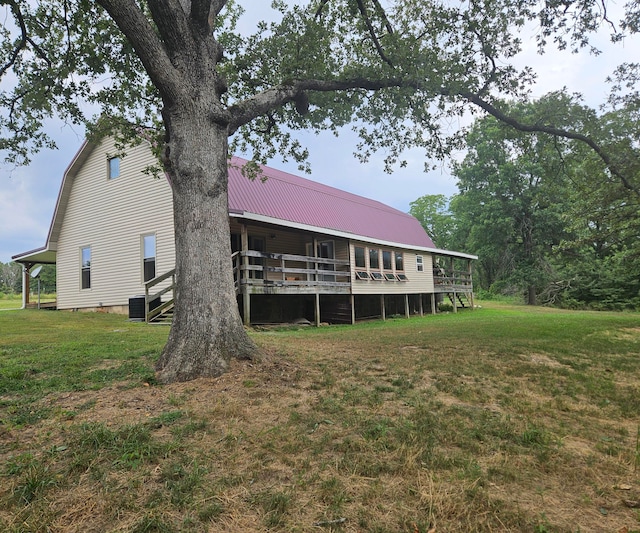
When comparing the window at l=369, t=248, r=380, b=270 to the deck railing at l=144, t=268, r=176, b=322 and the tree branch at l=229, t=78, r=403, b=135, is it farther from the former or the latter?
the tree branch at l=229, t=78, r=403, b=135

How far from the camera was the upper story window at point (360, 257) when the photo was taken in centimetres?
1655

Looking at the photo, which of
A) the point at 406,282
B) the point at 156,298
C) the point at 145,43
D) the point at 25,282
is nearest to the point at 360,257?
the point at 406,282

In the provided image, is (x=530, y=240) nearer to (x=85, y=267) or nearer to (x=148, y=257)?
(x=148, y=257)

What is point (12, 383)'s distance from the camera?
4.38 m

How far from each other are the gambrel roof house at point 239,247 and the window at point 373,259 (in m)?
0.05

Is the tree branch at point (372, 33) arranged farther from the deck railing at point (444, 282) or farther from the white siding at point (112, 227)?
the deck railing at point (444, 282)

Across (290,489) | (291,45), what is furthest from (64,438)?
(291,45)

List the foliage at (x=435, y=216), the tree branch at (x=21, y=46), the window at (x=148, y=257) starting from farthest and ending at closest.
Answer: the foliage at (x=435, y=216), the window at (x=148, y=257), the tree branch at (x=21, y=46)

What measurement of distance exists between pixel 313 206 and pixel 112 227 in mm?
8532

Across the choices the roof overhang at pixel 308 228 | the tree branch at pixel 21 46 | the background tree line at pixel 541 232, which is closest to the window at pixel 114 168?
the tree branch at pixel 21 46

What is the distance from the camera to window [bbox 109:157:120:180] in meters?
15.6

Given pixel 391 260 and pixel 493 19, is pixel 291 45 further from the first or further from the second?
pixel 391 260

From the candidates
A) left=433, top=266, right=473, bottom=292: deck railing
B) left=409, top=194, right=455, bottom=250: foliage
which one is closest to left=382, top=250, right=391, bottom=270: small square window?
left=433, top=266, right=473, bottom=292: deck railing

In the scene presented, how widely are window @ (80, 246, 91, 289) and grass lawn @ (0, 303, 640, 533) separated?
12.9 metres
